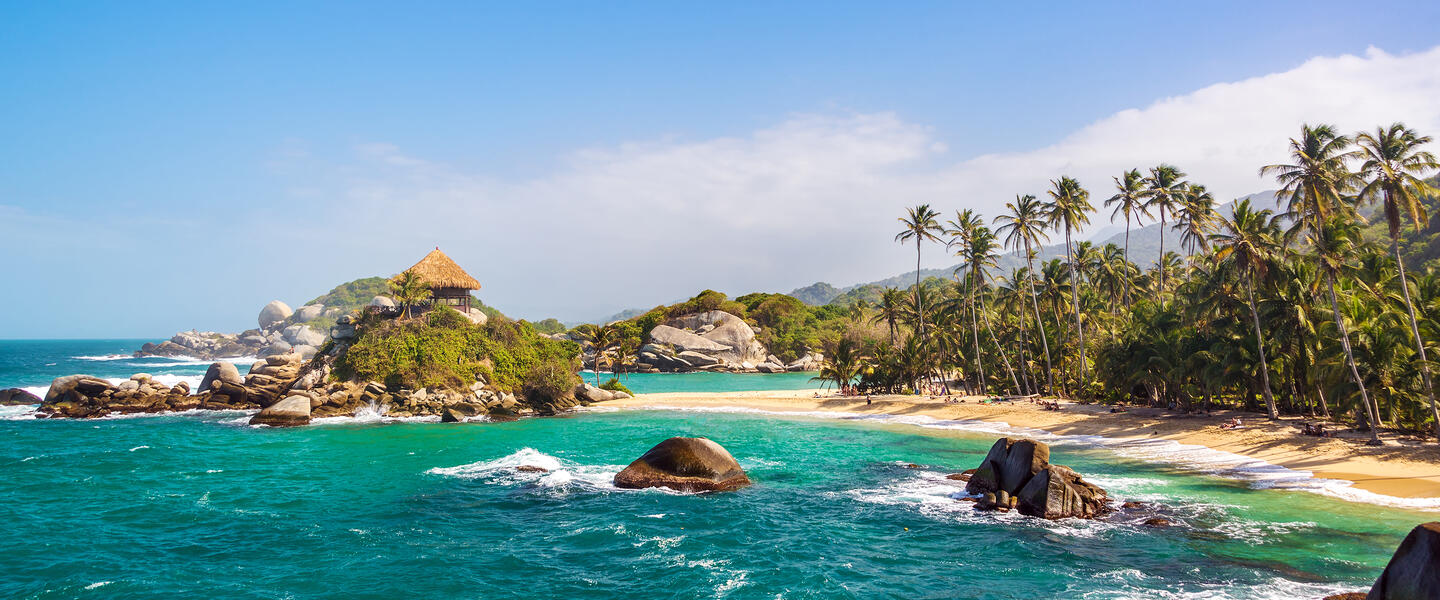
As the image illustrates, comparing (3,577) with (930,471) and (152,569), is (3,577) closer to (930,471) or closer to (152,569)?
(152,569)

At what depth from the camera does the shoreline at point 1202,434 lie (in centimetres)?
2539

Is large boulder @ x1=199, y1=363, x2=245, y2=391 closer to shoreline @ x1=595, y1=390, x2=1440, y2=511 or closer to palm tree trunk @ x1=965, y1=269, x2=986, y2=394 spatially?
shoreline @ x1=595, y1=390, x2=1440, y2=511

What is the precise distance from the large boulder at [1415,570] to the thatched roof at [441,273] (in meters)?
64.4

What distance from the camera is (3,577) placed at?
1703 cm

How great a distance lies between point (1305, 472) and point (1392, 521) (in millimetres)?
7820

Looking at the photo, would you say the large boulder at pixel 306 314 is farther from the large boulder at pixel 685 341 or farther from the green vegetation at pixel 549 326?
the large boulder at pixel 685 341

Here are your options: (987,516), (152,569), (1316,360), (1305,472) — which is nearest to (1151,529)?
(987,516)

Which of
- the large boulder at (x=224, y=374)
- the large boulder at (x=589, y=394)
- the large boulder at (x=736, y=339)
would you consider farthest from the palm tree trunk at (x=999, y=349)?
the large boulder at (x=224, y=374)

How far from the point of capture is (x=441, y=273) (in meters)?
65.2

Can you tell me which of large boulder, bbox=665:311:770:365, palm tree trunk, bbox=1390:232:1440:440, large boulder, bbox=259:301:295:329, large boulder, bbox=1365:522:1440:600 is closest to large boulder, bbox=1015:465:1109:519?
large boulder, bbox=1365:522:1440:600

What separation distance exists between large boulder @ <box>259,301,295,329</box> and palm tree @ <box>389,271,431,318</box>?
155 meters

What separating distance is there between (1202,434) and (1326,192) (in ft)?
45.2

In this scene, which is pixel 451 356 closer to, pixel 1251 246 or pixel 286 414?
pixel 286 414

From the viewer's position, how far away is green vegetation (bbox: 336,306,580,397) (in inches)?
2197
